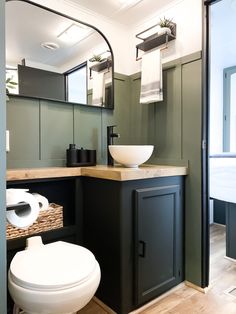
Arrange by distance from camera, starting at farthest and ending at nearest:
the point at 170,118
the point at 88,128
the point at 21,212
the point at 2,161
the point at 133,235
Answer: the point at 88,128 < the point at 170,118 < the point at 133,235 < the point at 21,212 < the point at 2,161

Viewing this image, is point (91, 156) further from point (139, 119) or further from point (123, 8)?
point (123, 8)

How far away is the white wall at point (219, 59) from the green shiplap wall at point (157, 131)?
998 mm

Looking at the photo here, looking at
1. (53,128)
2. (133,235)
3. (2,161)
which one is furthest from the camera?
(53,128)

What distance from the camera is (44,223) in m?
1.64

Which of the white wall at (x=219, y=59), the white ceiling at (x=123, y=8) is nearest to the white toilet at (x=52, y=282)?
the white ceiling at (x=123, y=8)

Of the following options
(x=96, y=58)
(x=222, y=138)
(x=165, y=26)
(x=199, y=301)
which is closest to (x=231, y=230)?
(x=199, y=301)

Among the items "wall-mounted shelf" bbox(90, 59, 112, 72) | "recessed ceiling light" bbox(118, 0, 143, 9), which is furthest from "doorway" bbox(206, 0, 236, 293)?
"wall-mounted shelf" bbox(90, 59, 112, 72)

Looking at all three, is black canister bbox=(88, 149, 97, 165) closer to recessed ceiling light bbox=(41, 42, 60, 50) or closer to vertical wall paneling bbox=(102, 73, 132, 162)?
vertical wall paneling bbox=(102, 73, 132, 162)

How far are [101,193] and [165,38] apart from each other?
139 centimetres

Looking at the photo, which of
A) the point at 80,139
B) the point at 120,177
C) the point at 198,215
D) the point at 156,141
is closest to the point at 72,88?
the point at 80,139

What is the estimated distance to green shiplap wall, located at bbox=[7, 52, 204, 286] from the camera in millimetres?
1815

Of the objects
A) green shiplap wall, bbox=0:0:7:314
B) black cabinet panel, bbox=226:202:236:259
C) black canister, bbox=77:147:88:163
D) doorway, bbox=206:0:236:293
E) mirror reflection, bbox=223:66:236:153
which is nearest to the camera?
green shiplap wall, bbox=0:0:7:314

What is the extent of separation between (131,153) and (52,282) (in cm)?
95

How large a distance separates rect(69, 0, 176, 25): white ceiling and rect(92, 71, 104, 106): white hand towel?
0.53m
